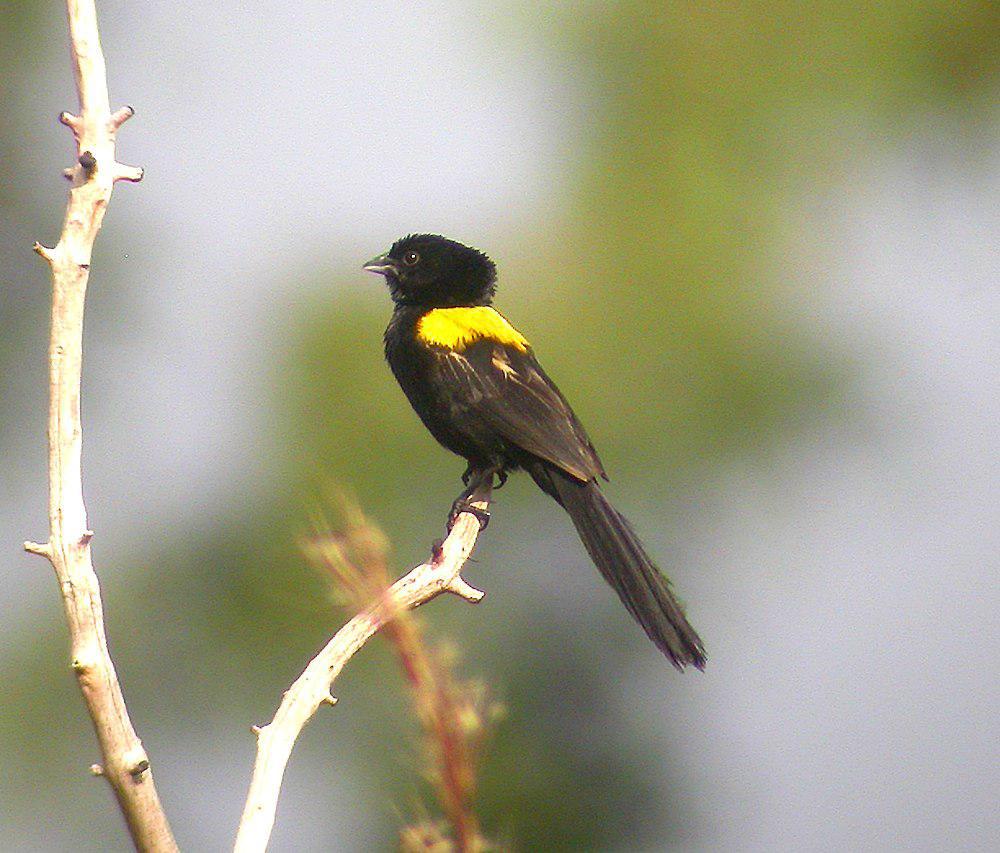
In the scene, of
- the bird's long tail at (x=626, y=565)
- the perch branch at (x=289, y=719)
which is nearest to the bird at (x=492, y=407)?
the bird's long tail at (x=626, y=565)

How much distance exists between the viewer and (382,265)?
4.82 m

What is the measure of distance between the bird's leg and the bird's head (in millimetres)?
603

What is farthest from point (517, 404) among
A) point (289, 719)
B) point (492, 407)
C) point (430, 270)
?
point (289, 719)

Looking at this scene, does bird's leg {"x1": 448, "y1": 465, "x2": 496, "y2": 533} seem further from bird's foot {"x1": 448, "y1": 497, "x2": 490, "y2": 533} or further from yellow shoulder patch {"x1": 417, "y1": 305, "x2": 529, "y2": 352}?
yellow shoulder patch {"x1": 417, "y1": 305, "x2": 529, "y2": 352}

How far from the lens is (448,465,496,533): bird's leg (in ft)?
12.7

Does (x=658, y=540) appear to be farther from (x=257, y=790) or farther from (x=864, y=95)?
(x=257, y=790)

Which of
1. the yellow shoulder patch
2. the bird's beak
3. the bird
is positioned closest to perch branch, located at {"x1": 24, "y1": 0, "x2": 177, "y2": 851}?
the bird

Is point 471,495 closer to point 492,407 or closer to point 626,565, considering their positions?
point 492,407

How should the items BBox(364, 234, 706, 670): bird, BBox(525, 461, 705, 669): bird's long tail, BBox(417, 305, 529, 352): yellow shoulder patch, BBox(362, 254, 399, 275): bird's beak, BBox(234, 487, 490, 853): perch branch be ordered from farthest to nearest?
BBox(362, 254, 399, 275): bird's beak → BBox(417, 305, 529, 352): yellow shoulder patch → BBox(364, 234, 706, 670): bird → BBox(525, 461, 705, 669): bird's long tail → BBox(234, 487, 490, 853): perch branch

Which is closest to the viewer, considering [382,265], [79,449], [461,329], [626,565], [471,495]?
[79,449]

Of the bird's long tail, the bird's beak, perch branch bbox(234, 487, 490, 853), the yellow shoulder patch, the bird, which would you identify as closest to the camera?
perch branch bbox(234, 487, 490, 853)

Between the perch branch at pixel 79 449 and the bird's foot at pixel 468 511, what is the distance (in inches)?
58.5

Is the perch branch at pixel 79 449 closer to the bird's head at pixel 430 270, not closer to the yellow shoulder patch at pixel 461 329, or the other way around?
the yellow shoulder patch at pixel 461 329

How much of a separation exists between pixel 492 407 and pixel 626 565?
0.64 meters
